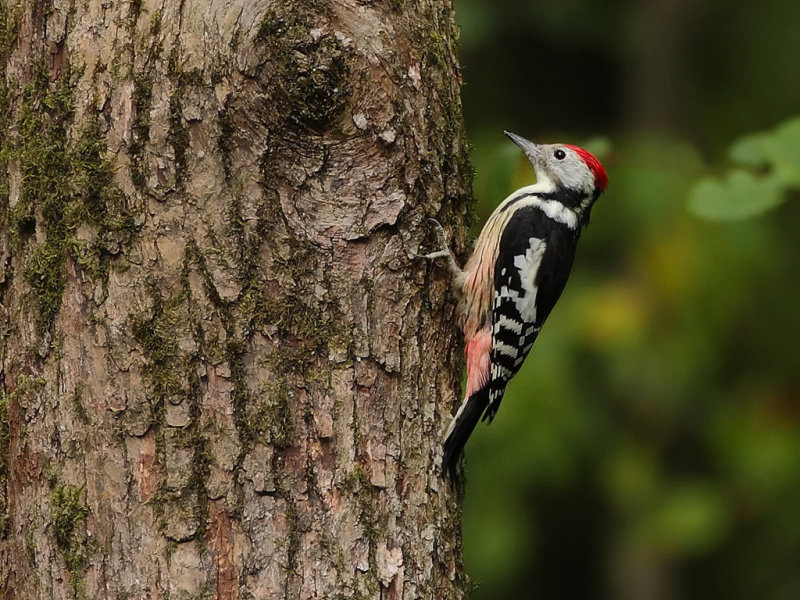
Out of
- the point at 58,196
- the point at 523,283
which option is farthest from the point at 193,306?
the point at 523,283

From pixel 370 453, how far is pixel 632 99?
5748mm

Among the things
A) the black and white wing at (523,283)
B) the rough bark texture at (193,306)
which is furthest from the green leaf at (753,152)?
the rough bark texture at (193,306)

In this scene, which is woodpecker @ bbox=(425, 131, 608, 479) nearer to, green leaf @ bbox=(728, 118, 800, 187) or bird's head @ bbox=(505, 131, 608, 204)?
bird's head @ bbox=(505, 131, 608, 204)

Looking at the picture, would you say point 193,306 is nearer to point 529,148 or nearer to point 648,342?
point 529,148

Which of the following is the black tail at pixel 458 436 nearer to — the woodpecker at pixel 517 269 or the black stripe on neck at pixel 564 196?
the woodpecker at pixel 517 269

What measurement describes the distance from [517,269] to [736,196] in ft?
2.83

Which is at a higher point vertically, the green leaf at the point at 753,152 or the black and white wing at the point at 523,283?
the green leaf at the point at 753,152

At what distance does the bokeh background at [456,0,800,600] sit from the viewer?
6102mm

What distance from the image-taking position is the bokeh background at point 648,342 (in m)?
6.10

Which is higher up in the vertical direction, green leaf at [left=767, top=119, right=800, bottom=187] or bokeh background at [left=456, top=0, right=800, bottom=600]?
green leaf at [left=767, top=119, right=800, bottom=187]

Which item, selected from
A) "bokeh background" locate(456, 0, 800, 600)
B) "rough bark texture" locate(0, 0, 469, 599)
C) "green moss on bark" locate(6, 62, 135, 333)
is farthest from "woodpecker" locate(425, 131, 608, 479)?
"green moss on bark" locate(6, 62, 135, 333)

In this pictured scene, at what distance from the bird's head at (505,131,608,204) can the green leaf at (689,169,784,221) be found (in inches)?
26.9

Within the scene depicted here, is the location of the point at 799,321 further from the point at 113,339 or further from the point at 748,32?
the point at 113,339

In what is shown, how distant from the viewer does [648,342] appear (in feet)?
21.4
